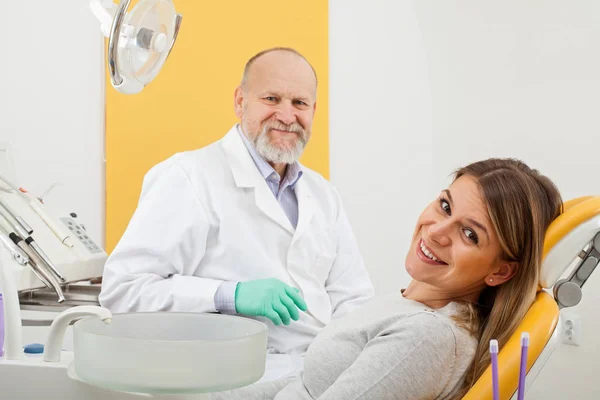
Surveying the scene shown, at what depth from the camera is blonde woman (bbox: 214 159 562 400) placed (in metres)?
1.11

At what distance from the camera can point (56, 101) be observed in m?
2.80

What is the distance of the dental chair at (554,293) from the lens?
1083 millimetres

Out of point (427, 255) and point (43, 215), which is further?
point (43, 215)

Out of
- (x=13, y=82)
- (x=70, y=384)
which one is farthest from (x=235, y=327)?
(x=13, y=82)

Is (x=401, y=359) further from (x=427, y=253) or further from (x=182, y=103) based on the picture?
(x=182, y=103)

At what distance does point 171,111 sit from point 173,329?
2306mm

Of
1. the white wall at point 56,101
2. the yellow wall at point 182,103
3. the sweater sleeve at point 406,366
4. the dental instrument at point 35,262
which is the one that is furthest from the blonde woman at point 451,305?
the yellow wall at point 182,103

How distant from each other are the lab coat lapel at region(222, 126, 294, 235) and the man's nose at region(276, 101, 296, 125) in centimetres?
16

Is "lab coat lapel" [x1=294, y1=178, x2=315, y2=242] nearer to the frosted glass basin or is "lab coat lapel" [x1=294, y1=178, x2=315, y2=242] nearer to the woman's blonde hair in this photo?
the woman's blonde hair

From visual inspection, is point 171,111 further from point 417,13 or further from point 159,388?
point 159,388

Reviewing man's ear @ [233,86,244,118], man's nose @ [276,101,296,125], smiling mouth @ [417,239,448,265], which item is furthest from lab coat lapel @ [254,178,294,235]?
smiling mouth @ [417,239,448,265]

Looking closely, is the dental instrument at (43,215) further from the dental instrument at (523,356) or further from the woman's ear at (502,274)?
the dental instrument at (523,356)

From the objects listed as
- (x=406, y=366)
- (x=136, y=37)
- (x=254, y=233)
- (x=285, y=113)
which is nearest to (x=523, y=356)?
(x=406, y=366)

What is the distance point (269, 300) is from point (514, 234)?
29.0 inches
